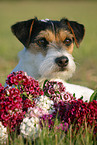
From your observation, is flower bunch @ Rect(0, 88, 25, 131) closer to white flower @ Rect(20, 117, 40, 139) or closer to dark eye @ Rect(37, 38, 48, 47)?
white flower @ Rect(20, 117, 40, 139)

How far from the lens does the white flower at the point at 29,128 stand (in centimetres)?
321

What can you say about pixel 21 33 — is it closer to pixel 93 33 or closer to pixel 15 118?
pixel 15 118

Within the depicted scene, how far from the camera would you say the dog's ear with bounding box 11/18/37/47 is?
4.73 metres

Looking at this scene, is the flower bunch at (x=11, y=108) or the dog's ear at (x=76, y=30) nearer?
the flower bunch at (x=11, y=108)

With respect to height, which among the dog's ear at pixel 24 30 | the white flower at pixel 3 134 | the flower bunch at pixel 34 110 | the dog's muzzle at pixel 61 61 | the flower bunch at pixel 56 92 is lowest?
the white flower at pixel 3 134

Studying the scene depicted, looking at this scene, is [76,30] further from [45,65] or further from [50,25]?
[45,65]

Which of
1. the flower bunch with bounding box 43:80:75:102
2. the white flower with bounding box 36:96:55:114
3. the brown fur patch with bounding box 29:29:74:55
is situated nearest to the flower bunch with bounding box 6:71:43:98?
the white flower with bounding box 36:96:55:114

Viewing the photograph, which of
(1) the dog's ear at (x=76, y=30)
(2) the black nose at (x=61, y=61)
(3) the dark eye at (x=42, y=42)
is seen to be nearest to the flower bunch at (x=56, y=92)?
(2) the black nose at (x=61, y=61)

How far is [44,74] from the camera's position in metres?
4.50

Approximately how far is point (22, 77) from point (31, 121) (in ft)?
2.06

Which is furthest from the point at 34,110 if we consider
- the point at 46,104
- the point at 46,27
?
the point at 46,27

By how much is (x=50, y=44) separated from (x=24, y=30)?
0.56 m

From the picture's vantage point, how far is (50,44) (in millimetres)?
4641

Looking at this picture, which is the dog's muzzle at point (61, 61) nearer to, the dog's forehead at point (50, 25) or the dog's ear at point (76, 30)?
the dog's forehead at point (50, 25)
